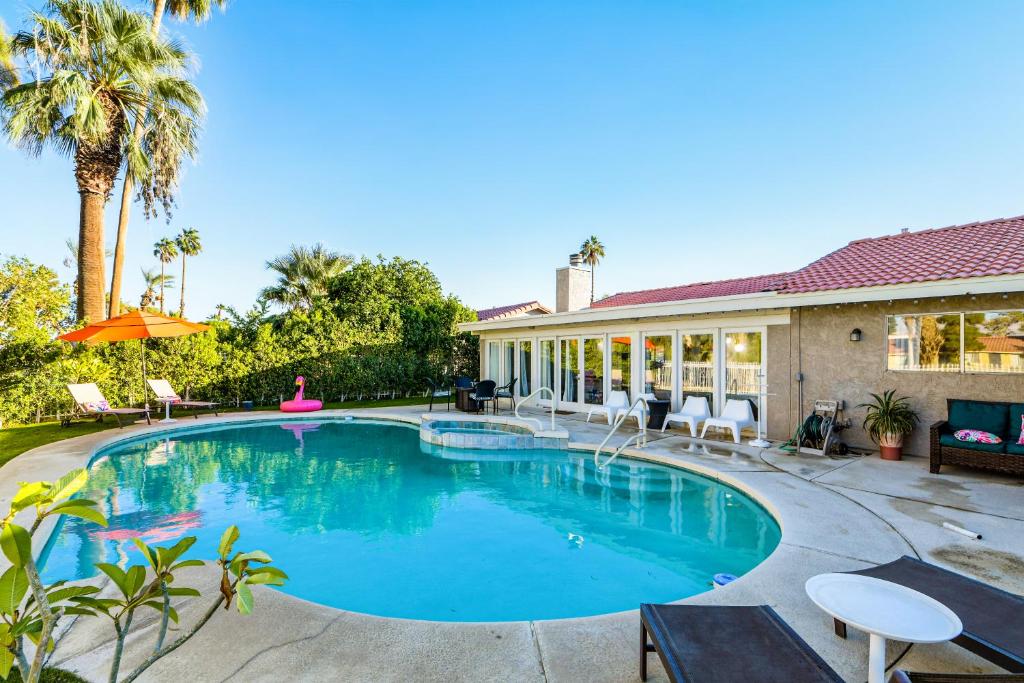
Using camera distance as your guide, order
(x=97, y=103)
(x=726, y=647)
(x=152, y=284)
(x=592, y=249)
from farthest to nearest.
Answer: (x=592, y=249) < (x=152, y=284) < (x=97, y=103) < (x=726, y=647)

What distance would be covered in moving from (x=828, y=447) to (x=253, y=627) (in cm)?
896

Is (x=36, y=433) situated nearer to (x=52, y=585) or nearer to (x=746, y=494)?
(x=52, y=585)

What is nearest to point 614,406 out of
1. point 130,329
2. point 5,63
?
point 130,329

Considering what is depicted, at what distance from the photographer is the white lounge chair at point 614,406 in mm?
11906

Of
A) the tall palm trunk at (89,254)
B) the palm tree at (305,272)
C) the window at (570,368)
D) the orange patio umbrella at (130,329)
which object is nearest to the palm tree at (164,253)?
the palm tree at (305,272)

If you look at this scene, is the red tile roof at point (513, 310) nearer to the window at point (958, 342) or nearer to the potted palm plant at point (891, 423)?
the window at point (958, 342)

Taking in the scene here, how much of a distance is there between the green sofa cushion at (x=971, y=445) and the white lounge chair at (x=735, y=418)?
10.3 ft

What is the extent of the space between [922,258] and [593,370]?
24.8 feet

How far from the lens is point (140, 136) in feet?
49.1

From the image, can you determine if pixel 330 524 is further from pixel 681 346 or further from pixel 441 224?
pixel 441 224

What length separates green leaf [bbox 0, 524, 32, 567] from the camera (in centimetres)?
127

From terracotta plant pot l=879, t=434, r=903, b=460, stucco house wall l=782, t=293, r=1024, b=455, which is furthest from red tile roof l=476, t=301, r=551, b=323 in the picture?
terracotta plant pot l=879, t=434, r=903, b=460

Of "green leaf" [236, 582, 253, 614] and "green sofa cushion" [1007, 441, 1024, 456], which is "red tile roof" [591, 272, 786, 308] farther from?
"green leaf" [236, 582, 253, 614]

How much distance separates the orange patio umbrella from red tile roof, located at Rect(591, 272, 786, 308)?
510 inches
